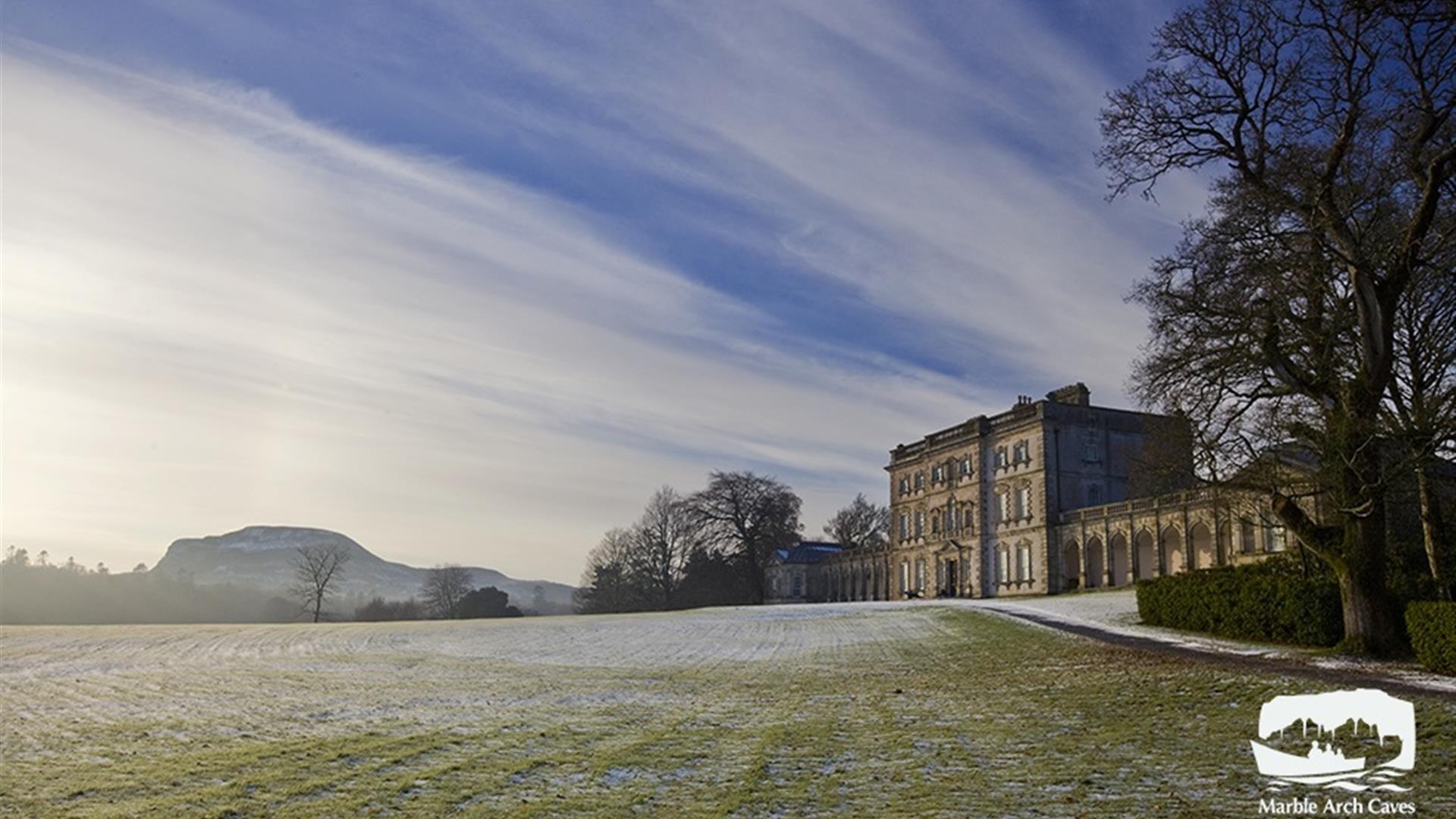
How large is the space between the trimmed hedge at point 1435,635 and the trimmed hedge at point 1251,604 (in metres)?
4.16

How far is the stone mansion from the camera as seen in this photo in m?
55.8

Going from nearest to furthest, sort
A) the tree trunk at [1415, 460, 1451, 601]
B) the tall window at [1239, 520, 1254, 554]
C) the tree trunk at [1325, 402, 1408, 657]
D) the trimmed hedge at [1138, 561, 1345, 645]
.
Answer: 1. the tree trunk at [1325, 402, 1408, 657]
2. the tree trunk at [1415, 460, 1451, 601]
3. the trimmed hedge at [1138, 561, 1345, 645]
4. the tall window at [1239, 520, 1254, 554]

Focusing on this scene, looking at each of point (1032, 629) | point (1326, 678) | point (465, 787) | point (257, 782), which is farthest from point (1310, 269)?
point (257, 782)

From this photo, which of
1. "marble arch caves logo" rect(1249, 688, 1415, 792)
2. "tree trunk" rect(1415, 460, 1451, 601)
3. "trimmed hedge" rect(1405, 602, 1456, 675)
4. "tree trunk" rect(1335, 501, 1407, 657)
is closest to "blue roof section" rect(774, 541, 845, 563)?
"tree trunk" rect(1415, 460, 1451, 601)

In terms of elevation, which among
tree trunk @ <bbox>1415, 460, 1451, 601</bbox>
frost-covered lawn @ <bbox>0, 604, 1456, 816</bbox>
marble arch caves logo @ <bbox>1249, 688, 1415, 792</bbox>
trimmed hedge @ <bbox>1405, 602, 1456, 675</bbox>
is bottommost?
frost-covered lawn @ <bbox>0, 604, 1456, 816</bbox>

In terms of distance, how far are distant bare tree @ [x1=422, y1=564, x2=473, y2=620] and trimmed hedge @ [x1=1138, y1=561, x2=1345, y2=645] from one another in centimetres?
8799

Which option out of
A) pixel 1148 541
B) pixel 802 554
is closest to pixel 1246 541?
pixel 1148 541

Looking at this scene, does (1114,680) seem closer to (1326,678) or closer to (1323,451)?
(1326,678)

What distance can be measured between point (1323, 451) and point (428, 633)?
27.8 meters

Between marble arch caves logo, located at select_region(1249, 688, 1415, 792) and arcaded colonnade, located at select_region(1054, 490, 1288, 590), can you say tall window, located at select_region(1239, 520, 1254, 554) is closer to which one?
arcaded colonnade, located at select_region(1054, 490, 1288, 590)

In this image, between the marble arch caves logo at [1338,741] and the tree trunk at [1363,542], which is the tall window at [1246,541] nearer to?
the tree trunk at [1363,542]

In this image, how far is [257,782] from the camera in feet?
32.6

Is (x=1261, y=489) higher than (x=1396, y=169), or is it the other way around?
(x=1396, y=169)

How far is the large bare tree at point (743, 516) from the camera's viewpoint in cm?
8900
